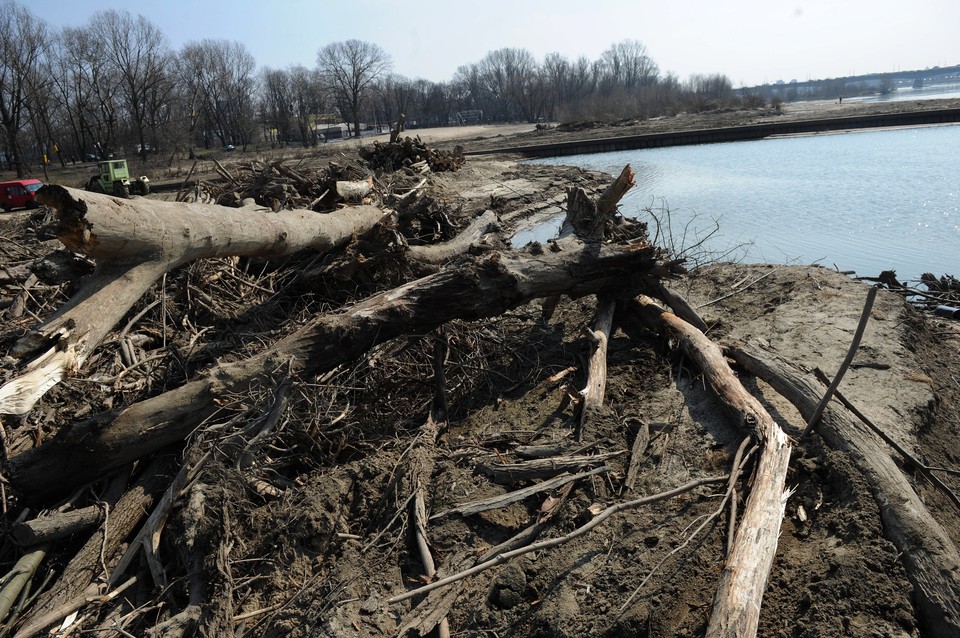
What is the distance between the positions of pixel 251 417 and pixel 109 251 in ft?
4.79

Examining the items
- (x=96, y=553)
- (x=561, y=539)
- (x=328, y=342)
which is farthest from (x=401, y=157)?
(x=561, y=539)

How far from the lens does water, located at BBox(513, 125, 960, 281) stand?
35.5 ft

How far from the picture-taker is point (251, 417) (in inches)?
179

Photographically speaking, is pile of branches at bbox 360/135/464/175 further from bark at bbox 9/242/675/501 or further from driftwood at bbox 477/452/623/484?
driftwood at bbox 477/452/623/484

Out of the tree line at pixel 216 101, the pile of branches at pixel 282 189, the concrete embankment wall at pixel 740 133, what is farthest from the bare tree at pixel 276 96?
the pile of branches at pixel 282 189

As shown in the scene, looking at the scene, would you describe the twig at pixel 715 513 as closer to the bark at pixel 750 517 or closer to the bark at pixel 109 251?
the bark at pixel 750 517

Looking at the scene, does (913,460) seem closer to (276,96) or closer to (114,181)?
(114,181)

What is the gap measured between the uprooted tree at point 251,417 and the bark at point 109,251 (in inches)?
0.4

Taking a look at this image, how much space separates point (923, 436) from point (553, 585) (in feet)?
9.25

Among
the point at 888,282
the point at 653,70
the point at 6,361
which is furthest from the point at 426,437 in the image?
the point at 653,70

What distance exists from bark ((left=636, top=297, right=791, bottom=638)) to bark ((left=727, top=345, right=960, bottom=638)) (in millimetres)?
314

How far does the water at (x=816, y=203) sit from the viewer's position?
10.8 metres

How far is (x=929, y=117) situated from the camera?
107ft

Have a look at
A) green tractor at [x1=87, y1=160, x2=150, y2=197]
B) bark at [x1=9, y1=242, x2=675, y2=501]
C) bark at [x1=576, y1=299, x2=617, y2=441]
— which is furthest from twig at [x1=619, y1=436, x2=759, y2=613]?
green tractor at [x1=87, y1=160, x2=150, y2=197]
